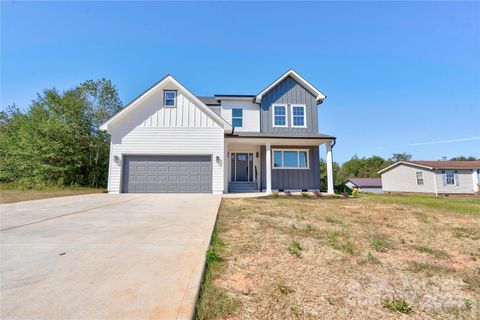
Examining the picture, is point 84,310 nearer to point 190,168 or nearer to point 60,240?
point 60,240

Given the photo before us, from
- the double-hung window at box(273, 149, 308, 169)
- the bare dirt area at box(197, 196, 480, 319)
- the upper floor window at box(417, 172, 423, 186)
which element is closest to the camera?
the bare dirt area at box(197, 196, 480, 319)

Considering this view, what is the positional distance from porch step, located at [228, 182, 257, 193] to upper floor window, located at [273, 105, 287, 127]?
4125mm

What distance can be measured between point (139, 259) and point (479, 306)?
12.1ft

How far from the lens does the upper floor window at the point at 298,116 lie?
1385 centimetres

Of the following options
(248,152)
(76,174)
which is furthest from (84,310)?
(76,174)

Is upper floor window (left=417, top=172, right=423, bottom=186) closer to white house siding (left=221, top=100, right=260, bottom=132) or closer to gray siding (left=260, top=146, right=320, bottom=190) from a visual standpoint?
gray siding (left=260, top=146, right=320, bottom=190)

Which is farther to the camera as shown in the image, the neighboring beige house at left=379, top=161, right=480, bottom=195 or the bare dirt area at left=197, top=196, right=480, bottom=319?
the neighboring beige house at left=379, top=161, right=480, bottom=195

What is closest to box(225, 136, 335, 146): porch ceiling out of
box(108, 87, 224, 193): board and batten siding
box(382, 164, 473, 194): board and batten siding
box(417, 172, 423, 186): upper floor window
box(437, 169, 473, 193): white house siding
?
box(108, 87, 224, 193): board and batten siding

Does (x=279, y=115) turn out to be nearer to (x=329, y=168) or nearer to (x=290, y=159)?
(x=290, y=159)

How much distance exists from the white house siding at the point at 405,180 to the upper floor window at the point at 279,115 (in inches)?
843

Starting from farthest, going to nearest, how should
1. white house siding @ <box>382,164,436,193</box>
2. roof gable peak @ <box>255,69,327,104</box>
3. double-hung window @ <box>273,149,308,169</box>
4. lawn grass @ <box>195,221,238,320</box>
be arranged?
white house siding @ <box>382,164,436,193</box>
roof gable peak @ <box>255,69,327,104</box>
double-hung window @ <box>273,149,308,169</box>
lawn grass @ <box>195,221,238,320</box>

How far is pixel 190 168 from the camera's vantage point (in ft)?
37.7

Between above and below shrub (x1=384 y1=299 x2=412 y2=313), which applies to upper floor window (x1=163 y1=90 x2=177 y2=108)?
above

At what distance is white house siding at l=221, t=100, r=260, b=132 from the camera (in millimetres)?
13836
